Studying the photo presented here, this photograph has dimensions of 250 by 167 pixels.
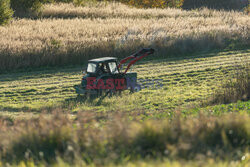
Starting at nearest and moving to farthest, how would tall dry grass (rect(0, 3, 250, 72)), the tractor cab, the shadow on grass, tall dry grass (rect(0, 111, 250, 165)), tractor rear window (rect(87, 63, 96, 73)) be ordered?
tall dry grass (rect(0, 111, 250, 165)), the tractor cab, tractor rear window (rect(87, 63, 96, 73)), the shadow on grass, tall dry grass (rect(0, 3, 250, 72))

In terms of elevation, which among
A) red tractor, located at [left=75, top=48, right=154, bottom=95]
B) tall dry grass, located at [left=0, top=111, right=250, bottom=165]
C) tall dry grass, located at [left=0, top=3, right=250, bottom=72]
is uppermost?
tall dry grass, located at [left=0, top=3, right=250, bottom=72]

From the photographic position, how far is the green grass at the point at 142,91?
1362 centimetres

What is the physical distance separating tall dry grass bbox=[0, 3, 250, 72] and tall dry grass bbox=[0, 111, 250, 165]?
48.5 ft

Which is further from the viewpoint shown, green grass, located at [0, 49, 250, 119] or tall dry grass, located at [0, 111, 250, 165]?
green grass, located at [0, 49, 250, 119]

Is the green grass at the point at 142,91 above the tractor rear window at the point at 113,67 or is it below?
below

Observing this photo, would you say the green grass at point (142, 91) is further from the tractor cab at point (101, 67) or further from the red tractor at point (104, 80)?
the tractor cab at point (101, 67)

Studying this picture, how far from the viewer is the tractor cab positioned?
14.8 meters

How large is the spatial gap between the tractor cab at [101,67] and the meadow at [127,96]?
103 cm

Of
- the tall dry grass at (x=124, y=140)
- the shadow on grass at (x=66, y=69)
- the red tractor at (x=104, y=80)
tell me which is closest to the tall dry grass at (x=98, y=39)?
the shadow on grass at (x=66, y=69)

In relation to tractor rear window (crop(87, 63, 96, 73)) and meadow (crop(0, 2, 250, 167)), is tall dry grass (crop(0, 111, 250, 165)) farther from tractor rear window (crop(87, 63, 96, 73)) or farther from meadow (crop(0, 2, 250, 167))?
tractor rear window (crop(87, 63, 96, 73))

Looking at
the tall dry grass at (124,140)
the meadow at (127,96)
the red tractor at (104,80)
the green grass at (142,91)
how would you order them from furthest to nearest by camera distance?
the red tractor at (104,80) → the green grass at (142,91) → the meadow at (127,96) → the tall dry grass at (124,140)

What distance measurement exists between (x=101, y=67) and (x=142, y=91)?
6.66 ft

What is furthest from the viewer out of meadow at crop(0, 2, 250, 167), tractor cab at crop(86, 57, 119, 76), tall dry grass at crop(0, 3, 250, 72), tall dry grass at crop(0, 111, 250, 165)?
tall dry grass at crop(0, 3, 250, 72)

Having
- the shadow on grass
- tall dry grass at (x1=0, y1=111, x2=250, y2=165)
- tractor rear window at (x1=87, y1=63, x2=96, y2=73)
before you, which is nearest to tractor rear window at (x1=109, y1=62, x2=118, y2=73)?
tractor rear window at (x1=87, y1=63, x2=96, y2=73)
